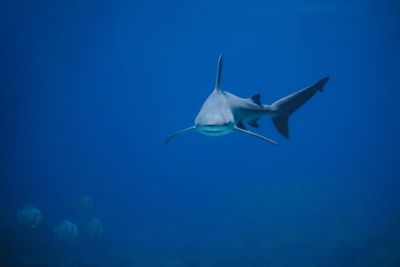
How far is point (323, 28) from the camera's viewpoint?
38781mm

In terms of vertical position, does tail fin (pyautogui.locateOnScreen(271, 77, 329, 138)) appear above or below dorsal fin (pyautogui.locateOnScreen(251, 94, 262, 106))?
below

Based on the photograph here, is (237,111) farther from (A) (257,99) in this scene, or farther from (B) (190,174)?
(B) (190,174)

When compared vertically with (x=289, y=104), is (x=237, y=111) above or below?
below

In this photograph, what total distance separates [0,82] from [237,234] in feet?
68.5

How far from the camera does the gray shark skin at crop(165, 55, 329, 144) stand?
4.80 m

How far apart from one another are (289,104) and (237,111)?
100 cm

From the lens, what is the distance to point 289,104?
5.95m

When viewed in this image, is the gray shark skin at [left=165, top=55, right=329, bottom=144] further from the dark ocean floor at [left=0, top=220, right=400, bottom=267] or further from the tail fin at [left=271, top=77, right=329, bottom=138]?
the dark ocean floor at [left=0, top=220, right=400, bottom=267]

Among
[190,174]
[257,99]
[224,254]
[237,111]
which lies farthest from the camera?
[190,174]

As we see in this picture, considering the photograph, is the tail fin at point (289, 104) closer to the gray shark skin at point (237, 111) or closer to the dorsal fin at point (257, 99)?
the gray shark skin at point (237, 111)

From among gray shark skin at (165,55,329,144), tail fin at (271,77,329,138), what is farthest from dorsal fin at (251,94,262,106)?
tail fin at (271,77,329,138)

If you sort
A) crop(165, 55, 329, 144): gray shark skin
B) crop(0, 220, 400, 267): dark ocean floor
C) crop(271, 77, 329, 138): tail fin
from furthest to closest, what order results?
crop(0, 220, 400, 267): dark ocean floor
crop(271, 77, 329, 138): tail fin
crop(165, 55, 329, 144): gray shark skin

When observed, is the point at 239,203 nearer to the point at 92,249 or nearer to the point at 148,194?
the point at 92,249

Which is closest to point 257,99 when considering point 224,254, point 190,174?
point 224,254
